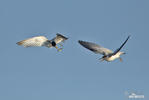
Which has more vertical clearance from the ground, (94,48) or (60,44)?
(60,44)

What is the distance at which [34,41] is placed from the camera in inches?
2985

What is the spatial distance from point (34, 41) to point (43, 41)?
2.36 metres

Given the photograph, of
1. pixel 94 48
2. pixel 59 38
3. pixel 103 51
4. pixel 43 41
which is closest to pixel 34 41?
pixel 43 41

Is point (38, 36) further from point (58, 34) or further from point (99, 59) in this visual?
point (99, 59)

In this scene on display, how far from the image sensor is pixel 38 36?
74.9m

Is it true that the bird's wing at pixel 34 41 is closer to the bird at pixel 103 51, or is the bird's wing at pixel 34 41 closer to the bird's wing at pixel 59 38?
the bird's wing at pixel 59 38

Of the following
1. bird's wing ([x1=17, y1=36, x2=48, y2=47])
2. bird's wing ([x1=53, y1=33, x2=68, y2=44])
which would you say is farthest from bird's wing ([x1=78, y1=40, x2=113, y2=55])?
bird's wing ([x1=17, y1=36, x2=48, y2=47])

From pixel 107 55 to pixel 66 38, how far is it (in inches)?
450

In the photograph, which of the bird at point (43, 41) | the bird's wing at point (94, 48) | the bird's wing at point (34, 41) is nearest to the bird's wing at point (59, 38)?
the bird at point (43, 41)

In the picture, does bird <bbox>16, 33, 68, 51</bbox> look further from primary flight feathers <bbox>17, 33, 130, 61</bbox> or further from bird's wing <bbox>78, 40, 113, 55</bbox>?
bird's wing <bbox>78, 40, 113, 55</bbox>

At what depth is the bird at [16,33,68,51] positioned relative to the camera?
73.4m

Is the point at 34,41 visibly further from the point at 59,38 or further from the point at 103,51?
the point at 103,51

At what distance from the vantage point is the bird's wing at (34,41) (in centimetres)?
7369

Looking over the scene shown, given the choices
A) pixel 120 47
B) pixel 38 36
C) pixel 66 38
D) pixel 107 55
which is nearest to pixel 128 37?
pixel 120 47
